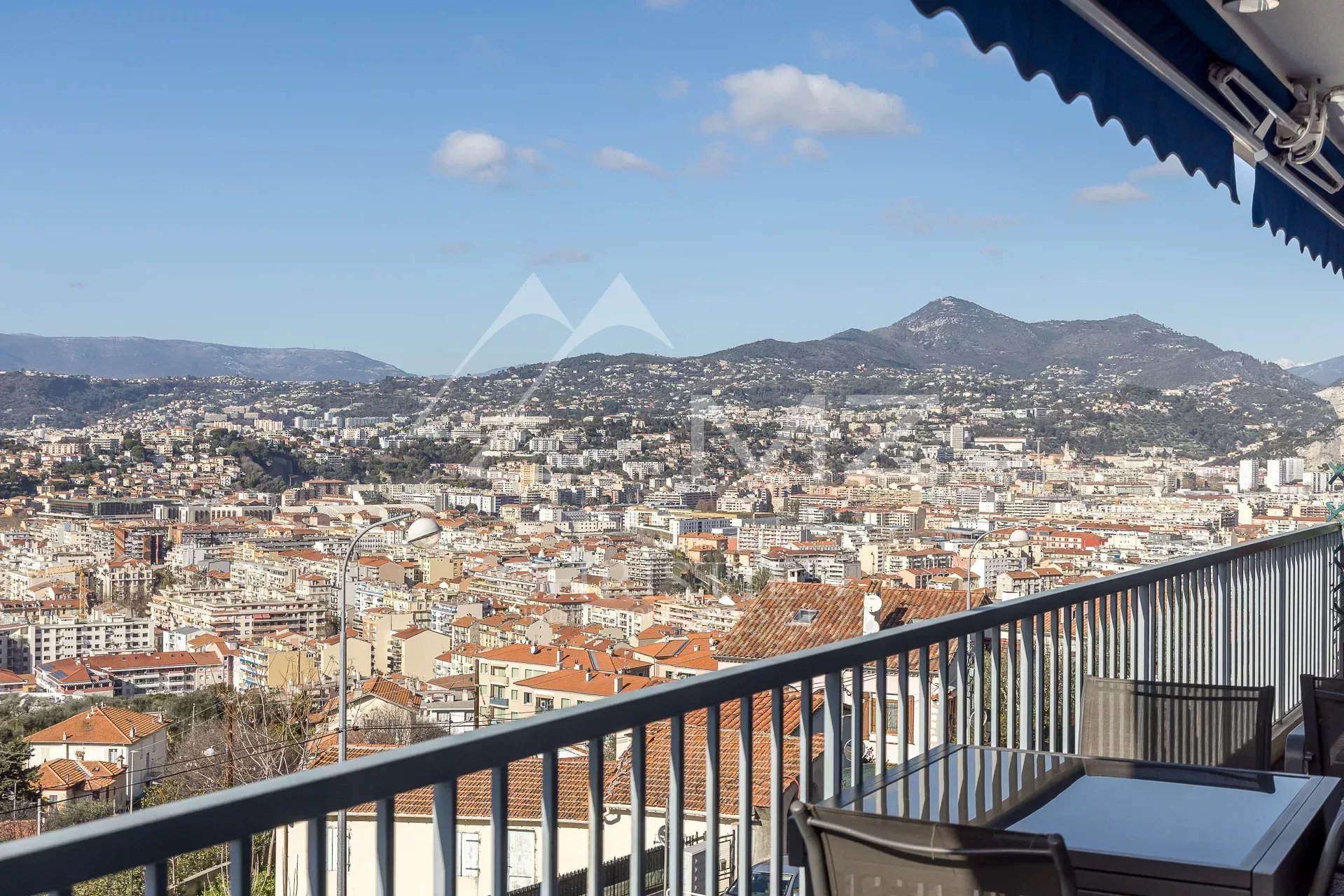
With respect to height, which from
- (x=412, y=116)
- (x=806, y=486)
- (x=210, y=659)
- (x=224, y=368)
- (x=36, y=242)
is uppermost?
(x=412, y=116)

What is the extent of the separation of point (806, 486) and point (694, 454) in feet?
11.5

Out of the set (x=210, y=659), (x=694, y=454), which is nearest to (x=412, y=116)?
(x=694, y=454)

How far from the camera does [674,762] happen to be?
71.3 inches

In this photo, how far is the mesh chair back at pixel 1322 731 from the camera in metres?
3.10

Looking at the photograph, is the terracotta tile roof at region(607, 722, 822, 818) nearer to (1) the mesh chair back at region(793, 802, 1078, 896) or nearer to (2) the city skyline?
(1) the mesh chair back at region(793, 802, 1078, 896)

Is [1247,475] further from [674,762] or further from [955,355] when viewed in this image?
[674,762]

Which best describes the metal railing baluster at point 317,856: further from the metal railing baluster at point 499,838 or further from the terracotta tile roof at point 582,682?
the terracotta tile roof at point 582,682

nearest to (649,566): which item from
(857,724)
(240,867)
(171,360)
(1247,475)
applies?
(1247,475)

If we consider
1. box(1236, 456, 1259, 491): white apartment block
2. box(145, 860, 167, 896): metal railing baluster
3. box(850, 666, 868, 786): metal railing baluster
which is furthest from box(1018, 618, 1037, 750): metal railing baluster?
box(1236, 456, 1259, 491): white apartment block

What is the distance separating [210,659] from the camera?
24172 millimetres

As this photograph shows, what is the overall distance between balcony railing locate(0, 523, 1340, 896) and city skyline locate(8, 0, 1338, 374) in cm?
5044

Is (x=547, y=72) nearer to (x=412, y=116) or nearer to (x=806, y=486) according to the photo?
(x=412, y=116)

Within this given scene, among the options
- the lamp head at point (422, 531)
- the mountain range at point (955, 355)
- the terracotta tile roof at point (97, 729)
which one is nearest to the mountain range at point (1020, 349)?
the mountain range at point (955, 355)

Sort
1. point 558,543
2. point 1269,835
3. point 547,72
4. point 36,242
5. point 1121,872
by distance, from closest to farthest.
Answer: point 1121,872, point 1269,835, point 558,543, point 36,242, point 547,72
